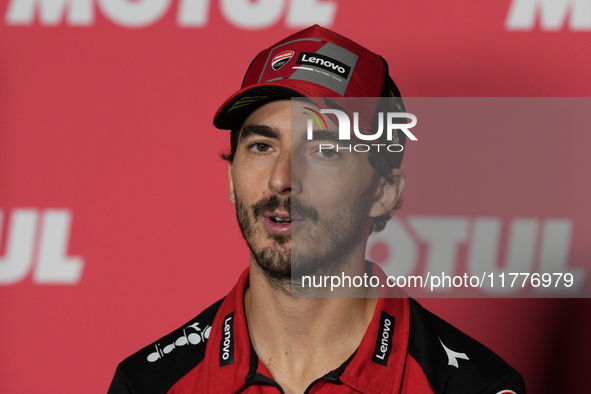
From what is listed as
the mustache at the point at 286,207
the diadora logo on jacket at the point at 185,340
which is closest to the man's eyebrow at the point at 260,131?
the mustache at the point at 286,207

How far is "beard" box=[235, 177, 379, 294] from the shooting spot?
1195mm

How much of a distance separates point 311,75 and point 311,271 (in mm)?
368

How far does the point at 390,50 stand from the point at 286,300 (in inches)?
33.7

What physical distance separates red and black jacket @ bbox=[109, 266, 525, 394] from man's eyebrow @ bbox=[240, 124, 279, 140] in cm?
33

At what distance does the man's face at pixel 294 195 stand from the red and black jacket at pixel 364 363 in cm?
15

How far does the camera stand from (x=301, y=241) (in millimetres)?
1213

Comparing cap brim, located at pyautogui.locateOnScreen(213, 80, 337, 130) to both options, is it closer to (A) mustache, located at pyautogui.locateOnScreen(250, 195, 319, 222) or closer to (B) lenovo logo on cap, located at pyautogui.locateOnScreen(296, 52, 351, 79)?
(B) lenovo logo on cap, located at pyautogui.locateOnScreen(296, 52, 351, 79)

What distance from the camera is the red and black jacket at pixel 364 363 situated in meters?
1.18

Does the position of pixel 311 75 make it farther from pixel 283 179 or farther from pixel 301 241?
pixel 301 241

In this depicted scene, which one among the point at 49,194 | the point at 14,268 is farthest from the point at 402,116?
the point at 14,268

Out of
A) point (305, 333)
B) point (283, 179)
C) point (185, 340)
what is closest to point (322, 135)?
point (283, 179)

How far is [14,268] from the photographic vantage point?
186 cm

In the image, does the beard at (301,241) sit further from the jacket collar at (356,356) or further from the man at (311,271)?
the jacket collar at (356,356)

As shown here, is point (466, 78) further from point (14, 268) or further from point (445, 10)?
point (14, 268)
